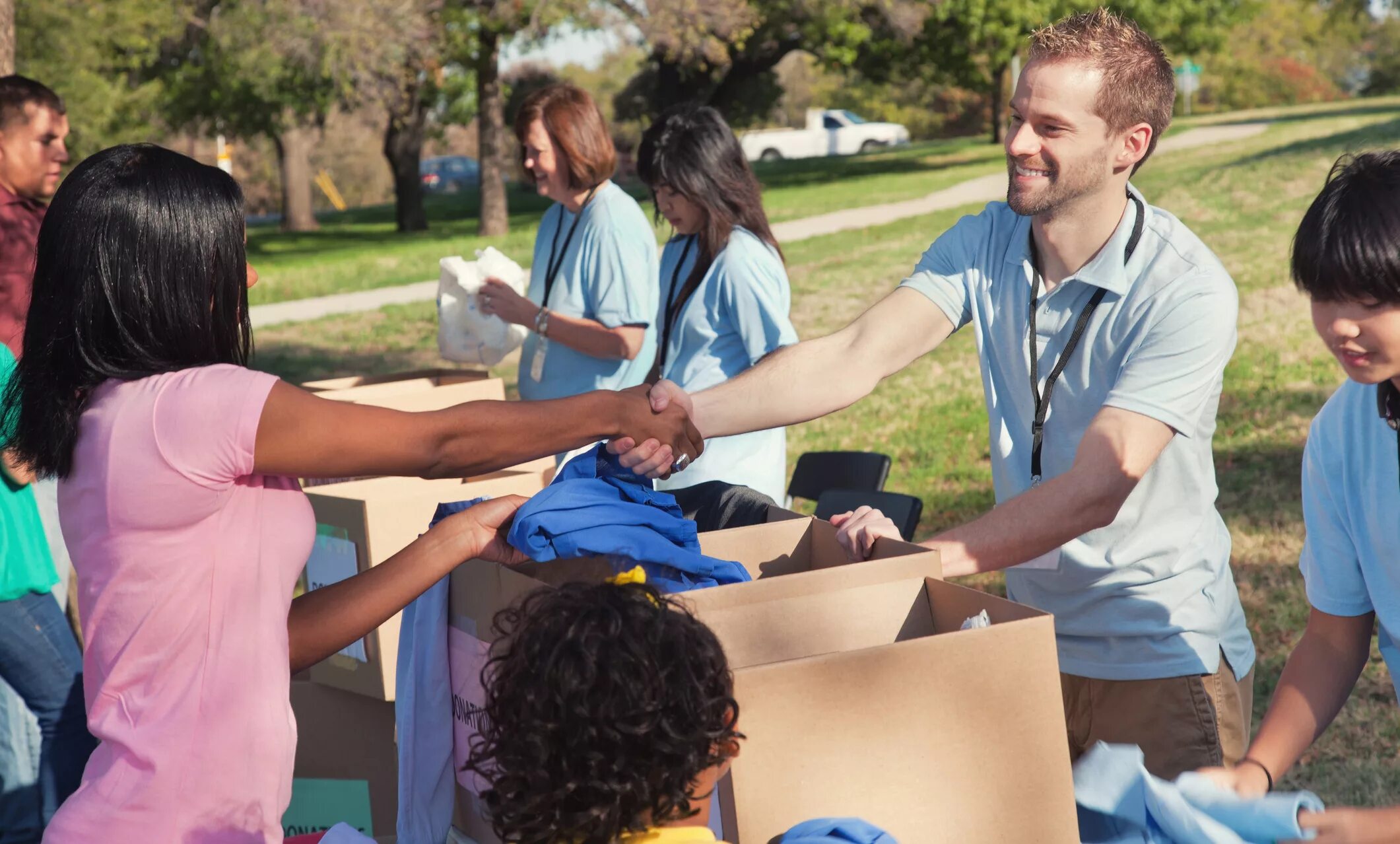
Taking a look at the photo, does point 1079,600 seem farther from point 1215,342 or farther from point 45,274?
point 45,274

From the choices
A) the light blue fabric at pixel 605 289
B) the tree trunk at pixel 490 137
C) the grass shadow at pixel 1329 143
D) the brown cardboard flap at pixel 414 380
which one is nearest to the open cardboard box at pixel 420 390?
the brown cardboard flap at pixel 414 380

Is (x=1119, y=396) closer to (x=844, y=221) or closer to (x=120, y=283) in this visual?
(x=120, y=283)

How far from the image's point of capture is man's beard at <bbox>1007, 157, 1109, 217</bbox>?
2.47 meters

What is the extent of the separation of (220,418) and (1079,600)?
160 centimetres

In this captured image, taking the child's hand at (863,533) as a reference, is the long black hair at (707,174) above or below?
above

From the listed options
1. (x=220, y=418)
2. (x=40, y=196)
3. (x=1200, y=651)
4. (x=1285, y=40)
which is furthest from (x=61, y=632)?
(x=1285, y=40)

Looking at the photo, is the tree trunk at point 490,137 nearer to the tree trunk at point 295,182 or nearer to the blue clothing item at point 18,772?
the tree trunk at point 295,182

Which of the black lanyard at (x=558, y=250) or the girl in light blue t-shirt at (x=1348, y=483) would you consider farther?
the black lanyard at (x=558, y=250)

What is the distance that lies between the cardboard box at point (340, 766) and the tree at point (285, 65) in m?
16.2

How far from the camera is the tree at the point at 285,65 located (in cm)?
1831

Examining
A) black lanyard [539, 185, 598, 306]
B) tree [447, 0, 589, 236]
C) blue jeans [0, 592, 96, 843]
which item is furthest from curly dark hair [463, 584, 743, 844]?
tree [447, 0, 589, 236]

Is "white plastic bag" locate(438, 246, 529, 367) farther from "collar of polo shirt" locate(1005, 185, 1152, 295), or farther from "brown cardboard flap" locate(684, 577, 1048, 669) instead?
"brown cardboard flap" locate(684, 577, 1048, 669)

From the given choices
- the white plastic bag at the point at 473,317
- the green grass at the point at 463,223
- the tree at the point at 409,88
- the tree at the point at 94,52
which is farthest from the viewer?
the tree at the point at 94,52

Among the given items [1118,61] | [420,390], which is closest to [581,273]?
[420,390]
